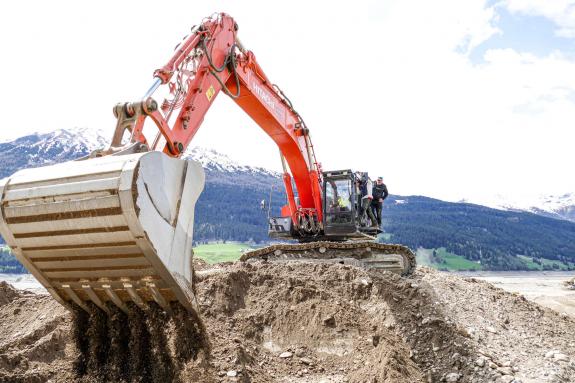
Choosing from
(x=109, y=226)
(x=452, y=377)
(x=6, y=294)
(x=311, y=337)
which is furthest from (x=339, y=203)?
(x=109, y=226)

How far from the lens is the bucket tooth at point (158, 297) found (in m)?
5.04

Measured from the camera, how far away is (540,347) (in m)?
7.21

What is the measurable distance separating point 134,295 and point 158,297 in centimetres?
26

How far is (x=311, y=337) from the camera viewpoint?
685cm

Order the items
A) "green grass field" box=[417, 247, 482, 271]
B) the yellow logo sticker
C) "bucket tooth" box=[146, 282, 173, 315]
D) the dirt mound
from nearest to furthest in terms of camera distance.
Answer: "bucket tooth" box=[146, 282, 173, 315] → the yellow logo sticker → the dirt mound → "green grass field" box=[417, 247, 482, 271]

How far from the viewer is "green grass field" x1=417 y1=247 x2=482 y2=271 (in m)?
60.7

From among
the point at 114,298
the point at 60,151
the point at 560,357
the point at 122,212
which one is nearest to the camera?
the point at 122,212

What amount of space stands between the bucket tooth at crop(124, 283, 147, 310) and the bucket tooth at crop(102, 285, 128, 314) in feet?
0.65

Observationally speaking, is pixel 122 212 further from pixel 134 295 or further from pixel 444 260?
pixel 444 260

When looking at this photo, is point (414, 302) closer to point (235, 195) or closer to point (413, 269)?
point (413, 269)

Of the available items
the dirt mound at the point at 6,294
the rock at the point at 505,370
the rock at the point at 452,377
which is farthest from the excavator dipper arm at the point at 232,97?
the dirt mound at the point at 6,294

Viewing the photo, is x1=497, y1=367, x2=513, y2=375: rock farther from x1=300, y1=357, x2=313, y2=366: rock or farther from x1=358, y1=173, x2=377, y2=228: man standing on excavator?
x1=358, y1=173, x2=377, y2=228: man standing on excavator

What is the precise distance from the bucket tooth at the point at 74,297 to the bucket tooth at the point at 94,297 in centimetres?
18

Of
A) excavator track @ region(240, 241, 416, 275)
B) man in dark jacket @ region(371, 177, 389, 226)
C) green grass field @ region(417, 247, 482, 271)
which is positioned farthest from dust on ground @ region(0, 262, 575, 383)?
green grass field @ region(417, 247, 482, 271)
